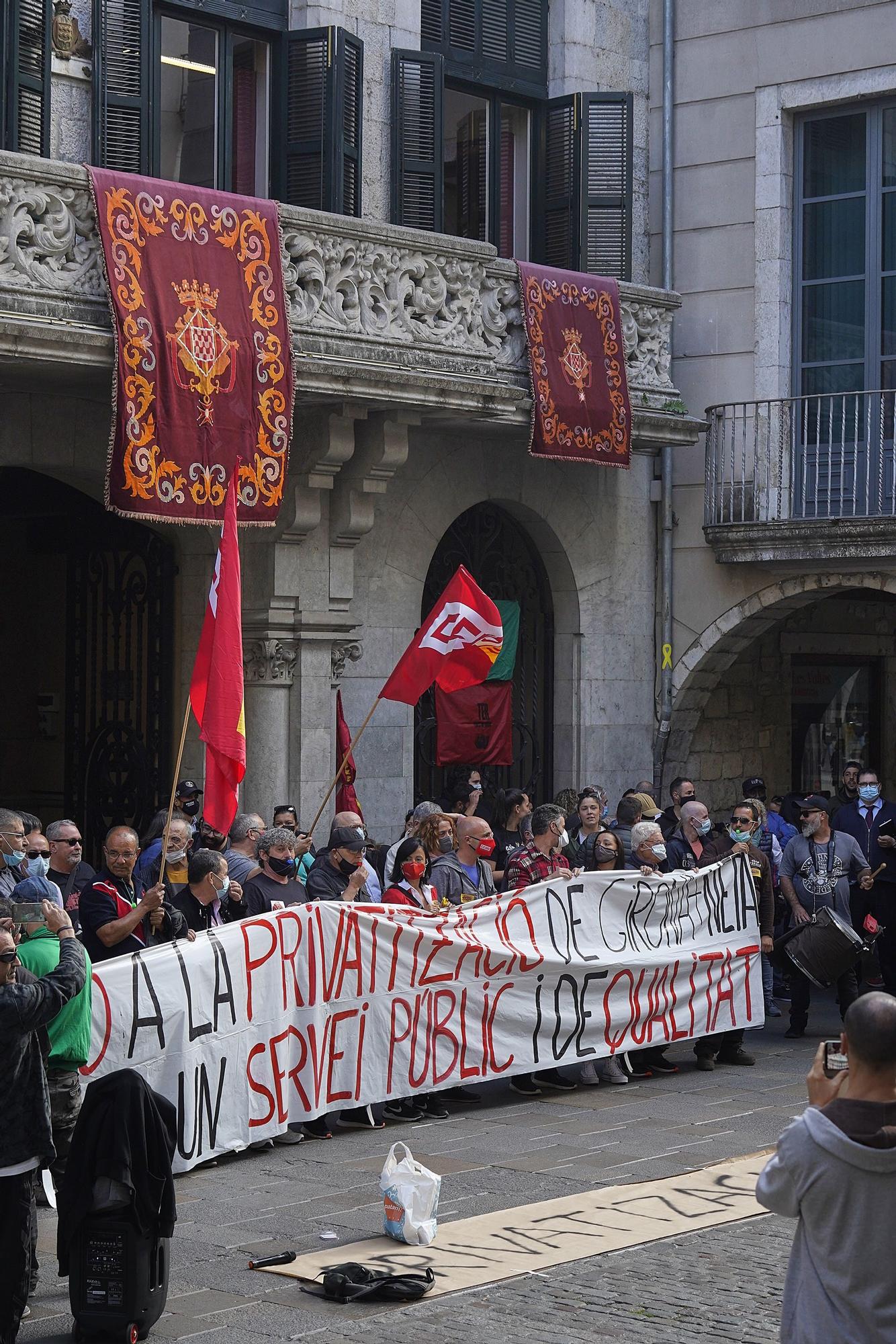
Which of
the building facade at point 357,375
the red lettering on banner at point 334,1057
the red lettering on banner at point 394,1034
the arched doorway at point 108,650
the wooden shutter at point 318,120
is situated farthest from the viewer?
the arched doorway at point 108,650

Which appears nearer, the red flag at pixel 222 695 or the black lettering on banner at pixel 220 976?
the black lettering on banner at pixel 220 976

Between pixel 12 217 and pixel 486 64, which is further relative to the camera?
pixel 486 64

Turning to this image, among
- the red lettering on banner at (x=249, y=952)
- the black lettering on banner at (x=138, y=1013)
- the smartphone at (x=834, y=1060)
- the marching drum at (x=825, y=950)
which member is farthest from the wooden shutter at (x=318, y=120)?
the smartphone at (x=834, y=1060)

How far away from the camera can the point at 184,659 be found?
53.9 feet

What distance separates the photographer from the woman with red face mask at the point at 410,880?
11664 mm

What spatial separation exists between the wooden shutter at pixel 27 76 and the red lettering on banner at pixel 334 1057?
270 inches

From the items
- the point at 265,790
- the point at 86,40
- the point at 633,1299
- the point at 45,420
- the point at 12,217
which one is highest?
the point at 86,40

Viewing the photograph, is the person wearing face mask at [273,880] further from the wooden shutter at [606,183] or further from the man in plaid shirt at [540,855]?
the wooden shutter at [606,183]

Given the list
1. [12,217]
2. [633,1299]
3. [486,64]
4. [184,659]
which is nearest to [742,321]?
[486,64]

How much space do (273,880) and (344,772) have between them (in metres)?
4.50

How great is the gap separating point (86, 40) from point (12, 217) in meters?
2.52

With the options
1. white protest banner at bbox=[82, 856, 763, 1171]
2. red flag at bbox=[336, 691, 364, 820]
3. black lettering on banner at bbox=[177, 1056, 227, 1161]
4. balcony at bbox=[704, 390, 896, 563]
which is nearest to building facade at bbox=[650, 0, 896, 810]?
balcony at bbox=[704, 390, 896, 563]

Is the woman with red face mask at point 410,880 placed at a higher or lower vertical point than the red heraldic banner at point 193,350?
lower

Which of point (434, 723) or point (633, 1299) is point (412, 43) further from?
point (633, 1299)
